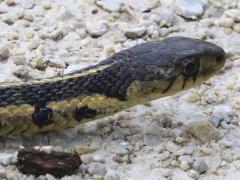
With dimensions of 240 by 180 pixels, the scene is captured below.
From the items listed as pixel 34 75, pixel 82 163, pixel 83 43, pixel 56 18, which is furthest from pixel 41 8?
pixel 82 163

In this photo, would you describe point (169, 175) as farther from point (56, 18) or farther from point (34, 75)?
point (56, 18)

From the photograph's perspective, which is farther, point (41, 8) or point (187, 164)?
point (41, 8)

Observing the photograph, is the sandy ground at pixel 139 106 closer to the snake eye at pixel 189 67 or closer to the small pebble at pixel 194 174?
the small pebble at pixel 194 174

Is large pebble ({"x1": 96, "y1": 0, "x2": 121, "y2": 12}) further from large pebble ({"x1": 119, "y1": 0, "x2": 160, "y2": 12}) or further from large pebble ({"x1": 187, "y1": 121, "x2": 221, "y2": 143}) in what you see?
large pebble ({"x1": 187, "y1": 121, "x2": 221, "y2": 143})

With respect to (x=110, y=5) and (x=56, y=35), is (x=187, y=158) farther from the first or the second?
(x=110, y=5)

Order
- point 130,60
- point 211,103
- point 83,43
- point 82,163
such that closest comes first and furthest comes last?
point 82,163 → point 130,60 → point 211,103 → point 83,43

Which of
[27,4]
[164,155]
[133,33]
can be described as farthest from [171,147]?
[27,4]
